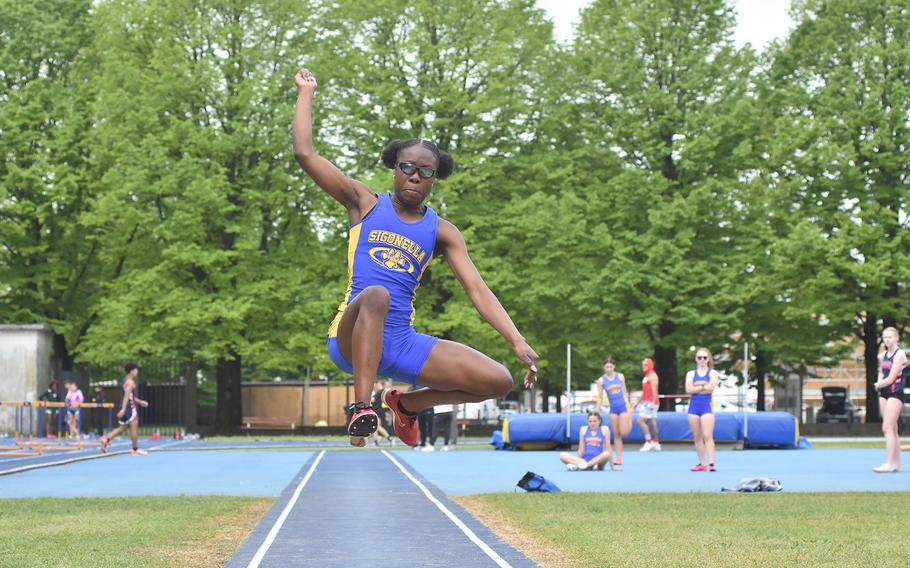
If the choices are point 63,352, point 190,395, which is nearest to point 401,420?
point 190,395

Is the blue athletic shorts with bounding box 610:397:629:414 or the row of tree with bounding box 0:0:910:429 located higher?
the row of tree with bounding box 0:0:910:429

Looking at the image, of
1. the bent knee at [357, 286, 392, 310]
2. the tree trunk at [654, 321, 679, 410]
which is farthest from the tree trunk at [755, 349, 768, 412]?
the bent knee at [357, 286, 392, 310]

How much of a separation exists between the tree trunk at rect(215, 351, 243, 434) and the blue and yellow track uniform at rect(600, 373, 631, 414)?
22.1 m

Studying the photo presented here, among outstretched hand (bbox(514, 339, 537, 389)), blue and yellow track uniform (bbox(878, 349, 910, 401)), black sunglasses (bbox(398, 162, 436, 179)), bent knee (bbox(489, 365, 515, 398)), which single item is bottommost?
blue and yellow track uniform (bbox(878, 349, 910, 401))

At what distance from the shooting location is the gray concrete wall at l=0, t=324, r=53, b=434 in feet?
128

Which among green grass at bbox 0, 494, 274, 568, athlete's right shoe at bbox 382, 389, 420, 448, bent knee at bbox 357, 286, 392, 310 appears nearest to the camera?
bent knee at bbox 357, 286, 392, 310

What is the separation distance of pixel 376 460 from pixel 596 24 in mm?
25426

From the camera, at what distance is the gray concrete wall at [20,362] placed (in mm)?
38969

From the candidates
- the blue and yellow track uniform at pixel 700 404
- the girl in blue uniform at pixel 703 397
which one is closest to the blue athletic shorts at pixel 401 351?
the girl in blue uniform at pixel 703 397

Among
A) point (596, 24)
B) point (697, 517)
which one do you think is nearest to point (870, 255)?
point (596, 24)

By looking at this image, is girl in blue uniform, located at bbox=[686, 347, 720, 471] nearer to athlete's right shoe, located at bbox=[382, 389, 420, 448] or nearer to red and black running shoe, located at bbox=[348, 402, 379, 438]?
athlete's right shoe, located at bbox=[382, 389, 420, 448]

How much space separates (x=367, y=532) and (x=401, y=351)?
19.7ft

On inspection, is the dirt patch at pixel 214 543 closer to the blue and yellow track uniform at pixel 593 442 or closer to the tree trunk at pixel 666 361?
the blue and yellow track uniform at pixel 593 442

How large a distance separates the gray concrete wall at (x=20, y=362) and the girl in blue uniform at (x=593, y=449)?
2153 cm
